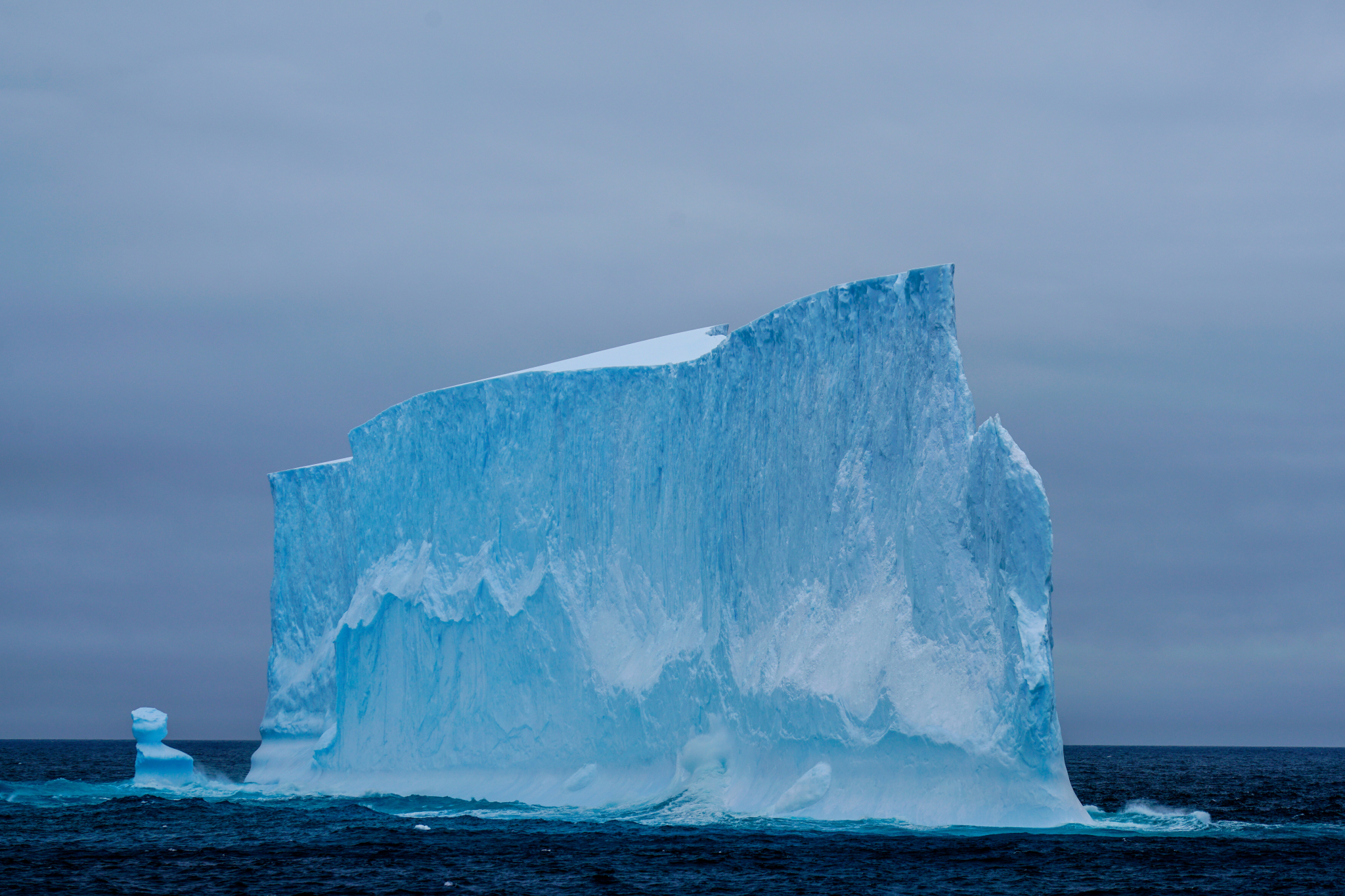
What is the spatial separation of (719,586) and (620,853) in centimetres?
499

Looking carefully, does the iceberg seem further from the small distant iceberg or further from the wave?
the small distant iceberg

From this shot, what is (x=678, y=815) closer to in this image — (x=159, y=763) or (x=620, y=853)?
(x=620, y=853)

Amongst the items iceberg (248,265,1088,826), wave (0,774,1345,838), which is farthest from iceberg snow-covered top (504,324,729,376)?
wave (0,774,1345,838)

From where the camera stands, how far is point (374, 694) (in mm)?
27781

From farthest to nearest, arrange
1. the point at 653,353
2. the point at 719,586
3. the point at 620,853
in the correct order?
the point at 653,353 < the point at 719,586 < the point at 620,853

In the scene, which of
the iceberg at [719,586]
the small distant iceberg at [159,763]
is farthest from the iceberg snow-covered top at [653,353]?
the small distant iceberg at [159,763]

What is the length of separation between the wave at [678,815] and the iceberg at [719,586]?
0.26m

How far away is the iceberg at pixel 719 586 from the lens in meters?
17.3

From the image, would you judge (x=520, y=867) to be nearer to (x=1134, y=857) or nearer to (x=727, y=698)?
(x=727, y=698)

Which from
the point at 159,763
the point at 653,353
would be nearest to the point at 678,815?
the point at 653,353

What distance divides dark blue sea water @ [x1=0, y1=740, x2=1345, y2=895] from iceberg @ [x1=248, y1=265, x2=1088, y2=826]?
31.5 inches

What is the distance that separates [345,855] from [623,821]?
438 cm

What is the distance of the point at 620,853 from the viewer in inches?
689

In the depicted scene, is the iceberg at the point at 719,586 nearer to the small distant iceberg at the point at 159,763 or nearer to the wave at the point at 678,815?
the wave at the point at 678,815
